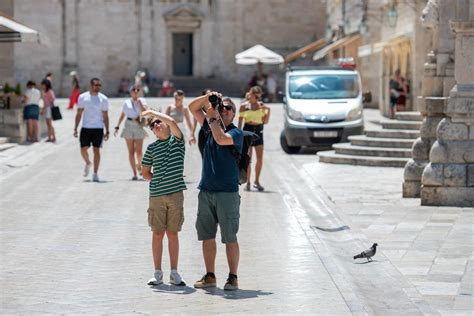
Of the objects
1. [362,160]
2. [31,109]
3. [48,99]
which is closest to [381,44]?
[48,99]

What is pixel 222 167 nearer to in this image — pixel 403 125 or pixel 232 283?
pixel 232 283

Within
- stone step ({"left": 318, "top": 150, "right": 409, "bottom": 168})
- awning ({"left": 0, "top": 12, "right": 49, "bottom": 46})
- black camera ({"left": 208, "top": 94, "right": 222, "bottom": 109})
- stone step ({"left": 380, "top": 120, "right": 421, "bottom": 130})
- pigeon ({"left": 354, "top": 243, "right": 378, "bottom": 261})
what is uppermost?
awning ({"left": 0, "top": 12, "right": 49, "bottom": 46})

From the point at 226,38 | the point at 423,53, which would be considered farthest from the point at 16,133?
→ the point at 226,38

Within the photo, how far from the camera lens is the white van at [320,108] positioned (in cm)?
2972

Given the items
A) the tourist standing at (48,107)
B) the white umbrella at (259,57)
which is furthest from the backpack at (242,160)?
the white umbrella at (259,57)

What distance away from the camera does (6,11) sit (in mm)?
36969

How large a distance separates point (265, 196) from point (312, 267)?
759 cm

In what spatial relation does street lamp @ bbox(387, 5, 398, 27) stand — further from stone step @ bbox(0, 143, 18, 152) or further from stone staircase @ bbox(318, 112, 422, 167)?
stone step @ bbox(0, 143, 18, 152)

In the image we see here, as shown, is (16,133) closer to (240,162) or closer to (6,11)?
(6,11)

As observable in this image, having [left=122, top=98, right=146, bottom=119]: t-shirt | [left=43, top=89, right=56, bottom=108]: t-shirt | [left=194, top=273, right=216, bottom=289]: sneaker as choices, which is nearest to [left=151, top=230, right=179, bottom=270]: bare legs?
[left=194, top=273, right=216, bottom=289]: sneaker

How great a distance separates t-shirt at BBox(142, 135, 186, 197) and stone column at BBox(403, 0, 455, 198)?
7.90 meters

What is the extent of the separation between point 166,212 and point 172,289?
30.1 inches

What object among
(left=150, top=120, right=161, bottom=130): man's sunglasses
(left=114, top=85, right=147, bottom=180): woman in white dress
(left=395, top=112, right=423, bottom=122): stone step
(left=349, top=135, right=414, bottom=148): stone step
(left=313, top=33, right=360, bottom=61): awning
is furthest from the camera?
(left=313, top=33, right=360, bottom=61): awning

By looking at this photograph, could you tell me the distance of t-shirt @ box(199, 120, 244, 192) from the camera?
37.3 feet
